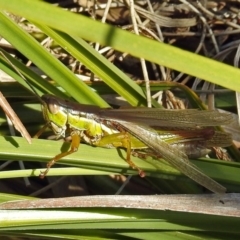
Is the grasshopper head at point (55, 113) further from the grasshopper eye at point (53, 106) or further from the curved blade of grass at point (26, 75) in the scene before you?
the curved blade of grass at point (26, 75)

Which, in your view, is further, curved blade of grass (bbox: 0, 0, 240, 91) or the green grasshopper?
the green grasshopper

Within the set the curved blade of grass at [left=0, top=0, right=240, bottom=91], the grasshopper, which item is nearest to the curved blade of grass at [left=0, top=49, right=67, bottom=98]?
the grasshopper

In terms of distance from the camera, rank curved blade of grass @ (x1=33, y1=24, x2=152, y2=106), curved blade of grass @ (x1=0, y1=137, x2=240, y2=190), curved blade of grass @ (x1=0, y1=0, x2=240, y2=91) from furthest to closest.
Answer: curved blade of grass @ (x1=33, y1=24, x2=152, y2=106)
curved blade of grass @ (x1=0, y1=137, x2=240, y2=190)
curved blade of grass @ (x1=0, y1=0, x2=240, y2=91)

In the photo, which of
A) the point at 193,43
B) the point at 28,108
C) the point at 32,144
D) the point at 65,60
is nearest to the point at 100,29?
the point at 32,144

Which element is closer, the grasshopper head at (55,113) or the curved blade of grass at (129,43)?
Result: the curved blade of grass at (129,43)

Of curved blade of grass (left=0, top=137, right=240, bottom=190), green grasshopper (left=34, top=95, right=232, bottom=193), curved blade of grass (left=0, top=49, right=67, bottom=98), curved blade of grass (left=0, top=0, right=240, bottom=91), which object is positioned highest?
curved blade of grass (left=0, top=0, right=240, bottom=91)

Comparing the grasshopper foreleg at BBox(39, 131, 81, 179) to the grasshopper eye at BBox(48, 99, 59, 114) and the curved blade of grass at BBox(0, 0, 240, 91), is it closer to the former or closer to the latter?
the grasshopper eye at BBox(48, 99, 59, 114)

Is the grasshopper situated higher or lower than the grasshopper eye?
lower

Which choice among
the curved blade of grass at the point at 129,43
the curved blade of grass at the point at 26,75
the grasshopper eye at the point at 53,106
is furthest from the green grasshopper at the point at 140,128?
the curved blade of grass at the point at 129,43

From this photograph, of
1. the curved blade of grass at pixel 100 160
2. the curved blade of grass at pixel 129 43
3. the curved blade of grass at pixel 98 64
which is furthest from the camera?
the curved blade of grass at pixel 98 64
